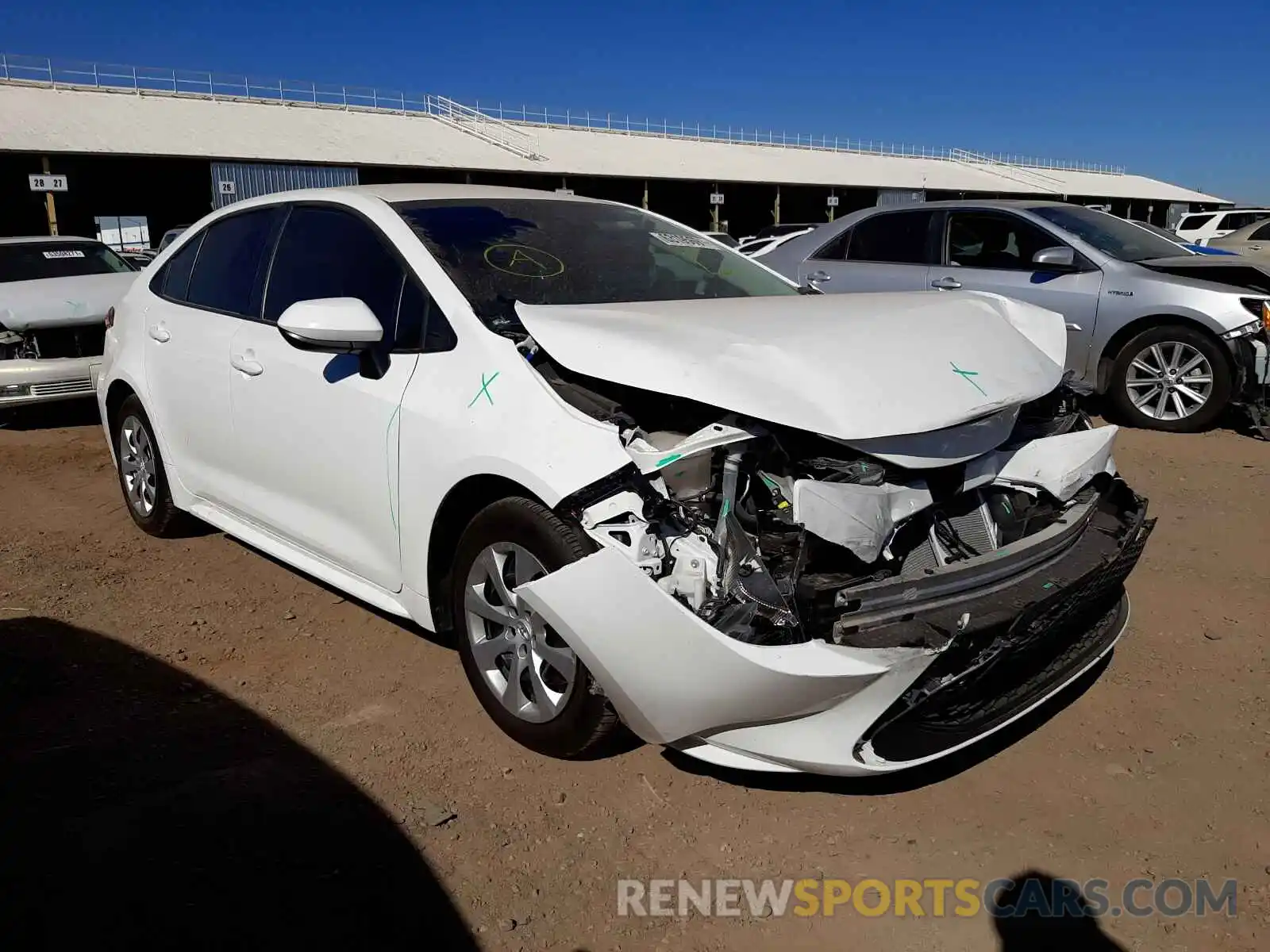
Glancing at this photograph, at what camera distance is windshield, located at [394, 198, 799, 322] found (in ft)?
10.7

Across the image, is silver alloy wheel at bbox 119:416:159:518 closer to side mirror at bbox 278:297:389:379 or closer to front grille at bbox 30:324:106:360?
side mirror at bbox 278:297:389:379

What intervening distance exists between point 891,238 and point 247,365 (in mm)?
5812

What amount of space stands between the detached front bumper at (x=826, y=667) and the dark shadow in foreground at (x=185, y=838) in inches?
28.7

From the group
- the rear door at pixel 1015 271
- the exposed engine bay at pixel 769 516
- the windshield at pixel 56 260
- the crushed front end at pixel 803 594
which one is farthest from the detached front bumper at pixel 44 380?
the rear door at pixel 1015 271

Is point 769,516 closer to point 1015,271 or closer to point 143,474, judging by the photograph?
point 143,474

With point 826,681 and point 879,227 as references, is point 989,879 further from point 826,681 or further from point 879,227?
point 879,227

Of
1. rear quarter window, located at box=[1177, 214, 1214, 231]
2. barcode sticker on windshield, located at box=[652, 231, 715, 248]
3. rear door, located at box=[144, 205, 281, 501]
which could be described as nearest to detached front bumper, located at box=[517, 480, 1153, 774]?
barcode sticker on windshield, located at box=[652, 231, 715, 248]

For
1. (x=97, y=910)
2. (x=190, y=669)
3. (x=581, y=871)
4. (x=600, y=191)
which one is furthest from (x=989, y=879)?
(x=600, y=191)

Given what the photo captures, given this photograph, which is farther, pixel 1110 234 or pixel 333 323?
pixel 1110 234

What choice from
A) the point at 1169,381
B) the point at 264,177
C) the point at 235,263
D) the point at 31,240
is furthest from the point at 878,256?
the point at 264,177

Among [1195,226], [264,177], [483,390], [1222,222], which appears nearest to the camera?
[483,390]

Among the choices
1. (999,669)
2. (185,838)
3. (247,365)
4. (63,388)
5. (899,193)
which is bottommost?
(185,838)

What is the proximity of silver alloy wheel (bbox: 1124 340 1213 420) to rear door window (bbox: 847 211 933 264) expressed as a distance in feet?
5.93

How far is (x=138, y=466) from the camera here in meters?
4.95
